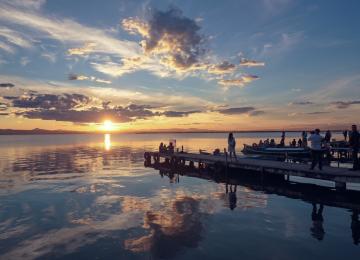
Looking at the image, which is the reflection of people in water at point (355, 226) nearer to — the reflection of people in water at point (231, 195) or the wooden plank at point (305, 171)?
the wooden plank at point (305, 171)

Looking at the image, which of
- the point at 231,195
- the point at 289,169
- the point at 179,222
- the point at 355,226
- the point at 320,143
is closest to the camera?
the point at 355,226

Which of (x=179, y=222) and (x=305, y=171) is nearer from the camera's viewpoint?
(x=179, y=222)

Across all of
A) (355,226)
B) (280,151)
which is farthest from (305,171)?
(280,151)

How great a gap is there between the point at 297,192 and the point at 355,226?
7.98 m

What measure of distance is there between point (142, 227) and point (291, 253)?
6.82 meters

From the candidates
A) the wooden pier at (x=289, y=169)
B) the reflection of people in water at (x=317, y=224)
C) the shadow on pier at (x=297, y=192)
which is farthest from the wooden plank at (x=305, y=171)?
the reflection of people in water at (x=317, y=224)

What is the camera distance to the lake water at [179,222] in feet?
41.8

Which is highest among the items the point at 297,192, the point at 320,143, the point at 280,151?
the point at 320,143

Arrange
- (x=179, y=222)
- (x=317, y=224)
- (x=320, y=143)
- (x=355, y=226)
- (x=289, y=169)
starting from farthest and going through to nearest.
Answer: (x=289, y=169), (x=320, y=143), (x=179, y=222), (x=317, y=224), (x=355, y=226)

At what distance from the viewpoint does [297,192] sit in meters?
23.4

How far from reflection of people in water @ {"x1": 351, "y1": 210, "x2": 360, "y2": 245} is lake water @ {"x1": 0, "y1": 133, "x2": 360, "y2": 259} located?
0.13ft

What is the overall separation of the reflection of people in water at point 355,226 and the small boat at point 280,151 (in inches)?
809

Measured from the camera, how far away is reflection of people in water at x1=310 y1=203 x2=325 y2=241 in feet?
46.9

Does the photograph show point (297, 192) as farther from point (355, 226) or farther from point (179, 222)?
point (179, 222)
